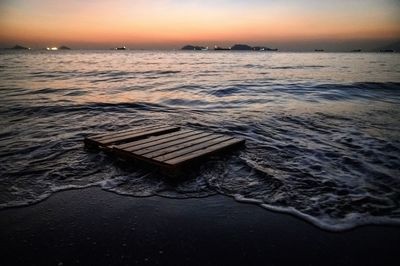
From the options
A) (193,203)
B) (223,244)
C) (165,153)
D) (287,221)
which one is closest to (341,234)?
(287,221)

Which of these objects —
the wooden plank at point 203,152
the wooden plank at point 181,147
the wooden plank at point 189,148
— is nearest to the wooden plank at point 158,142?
the wooden plank at point 181,147

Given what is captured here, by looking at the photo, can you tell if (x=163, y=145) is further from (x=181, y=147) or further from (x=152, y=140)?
(x=152, y=140)

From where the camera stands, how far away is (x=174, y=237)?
13.7 feet

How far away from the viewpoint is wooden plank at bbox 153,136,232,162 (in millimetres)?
6426

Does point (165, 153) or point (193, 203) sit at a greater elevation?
point (165, 153)

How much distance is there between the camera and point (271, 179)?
244 inches

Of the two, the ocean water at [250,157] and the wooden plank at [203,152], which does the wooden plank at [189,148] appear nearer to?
the wooden plank at [203,152]

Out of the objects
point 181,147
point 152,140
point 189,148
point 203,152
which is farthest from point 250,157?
point 152,140

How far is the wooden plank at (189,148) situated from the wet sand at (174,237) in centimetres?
134

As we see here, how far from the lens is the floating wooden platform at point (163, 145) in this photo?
6.45m

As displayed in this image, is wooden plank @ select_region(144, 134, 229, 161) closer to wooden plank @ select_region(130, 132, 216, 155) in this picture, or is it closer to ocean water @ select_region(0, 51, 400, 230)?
wooden plank @ select_region(130, 132, 216, 155)

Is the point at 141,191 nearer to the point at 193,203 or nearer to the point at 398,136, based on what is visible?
the point at 193,203

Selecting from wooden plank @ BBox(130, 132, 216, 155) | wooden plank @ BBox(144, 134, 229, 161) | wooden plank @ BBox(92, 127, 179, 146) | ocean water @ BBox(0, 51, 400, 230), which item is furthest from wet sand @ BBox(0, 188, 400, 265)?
wooden plank @ BBox(92, 127, 179, 146)

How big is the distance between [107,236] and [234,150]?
4.51 meters
